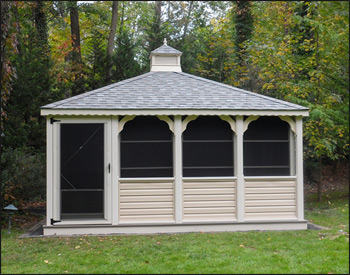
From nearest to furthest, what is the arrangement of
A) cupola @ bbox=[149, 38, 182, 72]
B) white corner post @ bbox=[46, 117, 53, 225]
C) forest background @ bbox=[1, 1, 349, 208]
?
white corner post @ bbox=[46, 117, 53, 225]
forest background @ bbox=[1, 1, 349, 208]
cupola @ bbox=[149, 38, 182, 72]

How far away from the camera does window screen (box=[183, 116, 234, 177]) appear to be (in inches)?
342

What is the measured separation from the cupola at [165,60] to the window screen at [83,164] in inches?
110

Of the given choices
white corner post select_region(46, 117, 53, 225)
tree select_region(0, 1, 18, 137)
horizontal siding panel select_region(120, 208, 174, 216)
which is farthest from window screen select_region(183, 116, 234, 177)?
tree select_region(0, 1, 18, 137)

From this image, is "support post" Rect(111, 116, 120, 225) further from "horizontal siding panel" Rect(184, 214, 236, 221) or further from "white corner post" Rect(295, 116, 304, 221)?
"white corner post" Rect(295, 116, 304, 221)

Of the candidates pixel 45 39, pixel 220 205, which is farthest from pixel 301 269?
pixel 45 39

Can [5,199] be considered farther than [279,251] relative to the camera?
Yes

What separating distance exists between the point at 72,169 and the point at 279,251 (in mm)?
4082

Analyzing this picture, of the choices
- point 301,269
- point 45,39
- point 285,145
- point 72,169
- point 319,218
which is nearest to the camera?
point 301,269

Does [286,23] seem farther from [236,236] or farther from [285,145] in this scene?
[236,236]

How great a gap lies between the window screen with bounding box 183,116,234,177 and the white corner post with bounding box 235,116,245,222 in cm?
40

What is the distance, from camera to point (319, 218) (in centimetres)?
952

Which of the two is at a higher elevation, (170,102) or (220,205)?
(170,102)

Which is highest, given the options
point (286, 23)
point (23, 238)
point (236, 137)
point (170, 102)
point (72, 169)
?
point (286, 23)

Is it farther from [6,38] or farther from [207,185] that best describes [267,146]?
[6,38]
